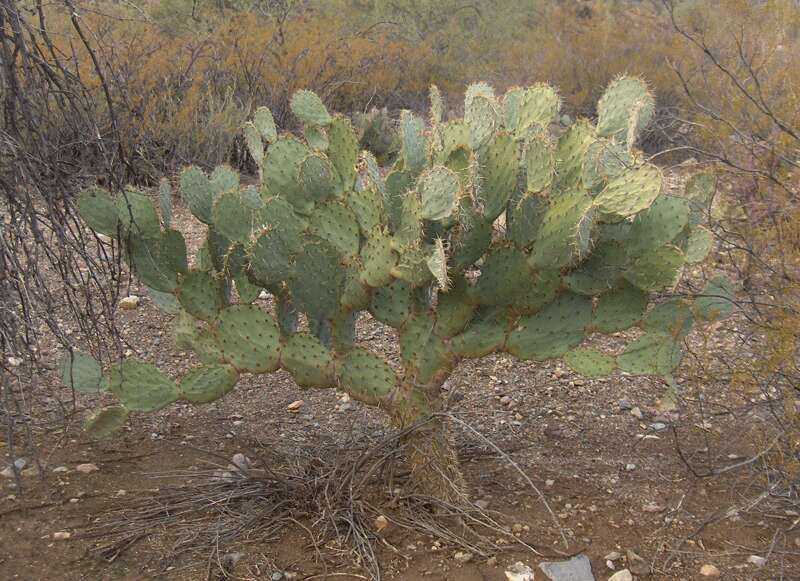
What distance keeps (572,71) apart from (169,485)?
9.08 metres

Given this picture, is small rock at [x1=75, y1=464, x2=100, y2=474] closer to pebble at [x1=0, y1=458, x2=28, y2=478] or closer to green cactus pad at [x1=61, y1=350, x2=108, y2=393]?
pebble at [x1=0, y1=458, x2=28, y2=478]

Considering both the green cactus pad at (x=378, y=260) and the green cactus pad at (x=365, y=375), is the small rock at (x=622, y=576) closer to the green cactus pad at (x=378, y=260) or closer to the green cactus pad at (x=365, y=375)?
the green cactus pad at (x=365, y=375)

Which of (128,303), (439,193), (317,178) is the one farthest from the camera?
(128,303)

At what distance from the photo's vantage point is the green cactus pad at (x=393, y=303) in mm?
3432

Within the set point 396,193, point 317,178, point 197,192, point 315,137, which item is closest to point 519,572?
point 396,193

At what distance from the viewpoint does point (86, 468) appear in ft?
12.3

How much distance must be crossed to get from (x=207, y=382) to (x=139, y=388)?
272 millimetres

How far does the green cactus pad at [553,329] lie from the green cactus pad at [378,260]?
57cm

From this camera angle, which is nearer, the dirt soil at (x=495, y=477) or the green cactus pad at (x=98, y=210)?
the dirt soil at (x=495, y=477)

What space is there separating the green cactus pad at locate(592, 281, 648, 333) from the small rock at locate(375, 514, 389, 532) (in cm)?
106

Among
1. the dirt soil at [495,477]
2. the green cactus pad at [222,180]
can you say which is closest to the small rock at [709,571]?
the dirt soil at [495,477]

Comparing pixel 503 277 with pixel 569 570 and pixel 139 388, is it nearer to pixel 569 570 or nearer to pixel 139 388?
pixel 569 570

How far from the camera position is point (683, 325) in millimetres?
3617

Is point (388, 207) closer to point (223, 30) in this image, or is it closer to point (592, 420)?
point (592, 420)
